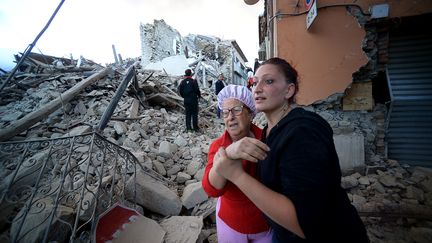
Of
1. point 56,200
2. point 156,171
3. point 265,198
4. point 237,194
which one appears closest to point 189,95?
point 156,171

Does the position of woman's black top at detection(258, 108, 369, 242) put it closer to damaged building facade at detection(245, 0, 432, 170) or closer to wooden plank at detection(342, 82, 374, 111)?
damaged building facade at detection(245, 0, 432, 170)

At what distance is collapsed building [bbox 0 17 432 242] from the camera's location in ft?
6.91

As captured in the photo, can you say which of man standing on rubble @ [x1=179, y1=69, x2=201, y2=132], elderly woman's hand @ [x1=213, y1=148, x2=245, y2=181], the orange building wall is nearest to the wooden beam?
man standing on rubble @ [x1=179, y1=69, x2=201, y2=132]

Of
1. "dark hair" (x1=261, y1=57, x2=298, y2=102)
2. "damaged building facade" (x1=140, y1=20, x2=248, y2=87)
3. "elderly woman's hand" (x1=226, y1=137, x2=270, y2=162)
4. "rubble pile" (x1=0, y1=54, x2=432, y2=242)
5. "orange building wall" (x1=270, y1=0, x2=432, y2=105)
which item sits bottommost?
"rubble pile" (x1=0, y1=54, x2=432, y2=242)

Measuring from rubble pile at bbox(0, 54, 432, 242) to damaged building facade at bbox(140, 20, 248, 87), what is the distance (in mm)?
10903

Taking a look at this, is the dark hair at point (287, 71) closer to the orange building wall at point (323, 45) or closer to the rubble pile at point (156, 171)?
the rubble pile at point (156, 171)

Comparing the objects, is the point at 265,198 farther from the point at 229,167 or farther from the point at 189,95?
the point at 189,95

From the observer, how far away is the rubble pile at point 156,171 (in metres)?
2.68

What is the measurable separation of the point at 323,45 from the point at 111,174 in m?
4.41

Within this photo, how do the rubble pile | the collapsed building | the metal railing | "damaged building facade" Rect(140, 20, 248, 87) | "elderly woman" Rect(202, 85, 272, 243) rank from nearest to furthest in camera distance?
1. "elderly woman" Rect(202, 85, 272, 243)
2. the metal railing
3. the collapsed building
4. the rubble pile
5. "damaged building facade" Rect(140, 20, 248, 87)

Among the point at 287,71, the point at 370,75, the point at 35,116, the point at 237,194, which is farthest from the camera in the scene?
the point at 35,116

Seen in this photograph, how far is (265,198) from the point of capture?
91 cm

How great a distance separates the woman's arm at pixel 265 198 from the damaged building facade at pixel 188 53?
16720 millimetres

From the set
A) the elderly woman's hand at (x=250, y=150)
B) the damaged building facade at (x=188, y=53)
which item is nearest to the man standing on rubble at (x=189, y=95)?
the elderly woman's hand at (x=250, y=150)
